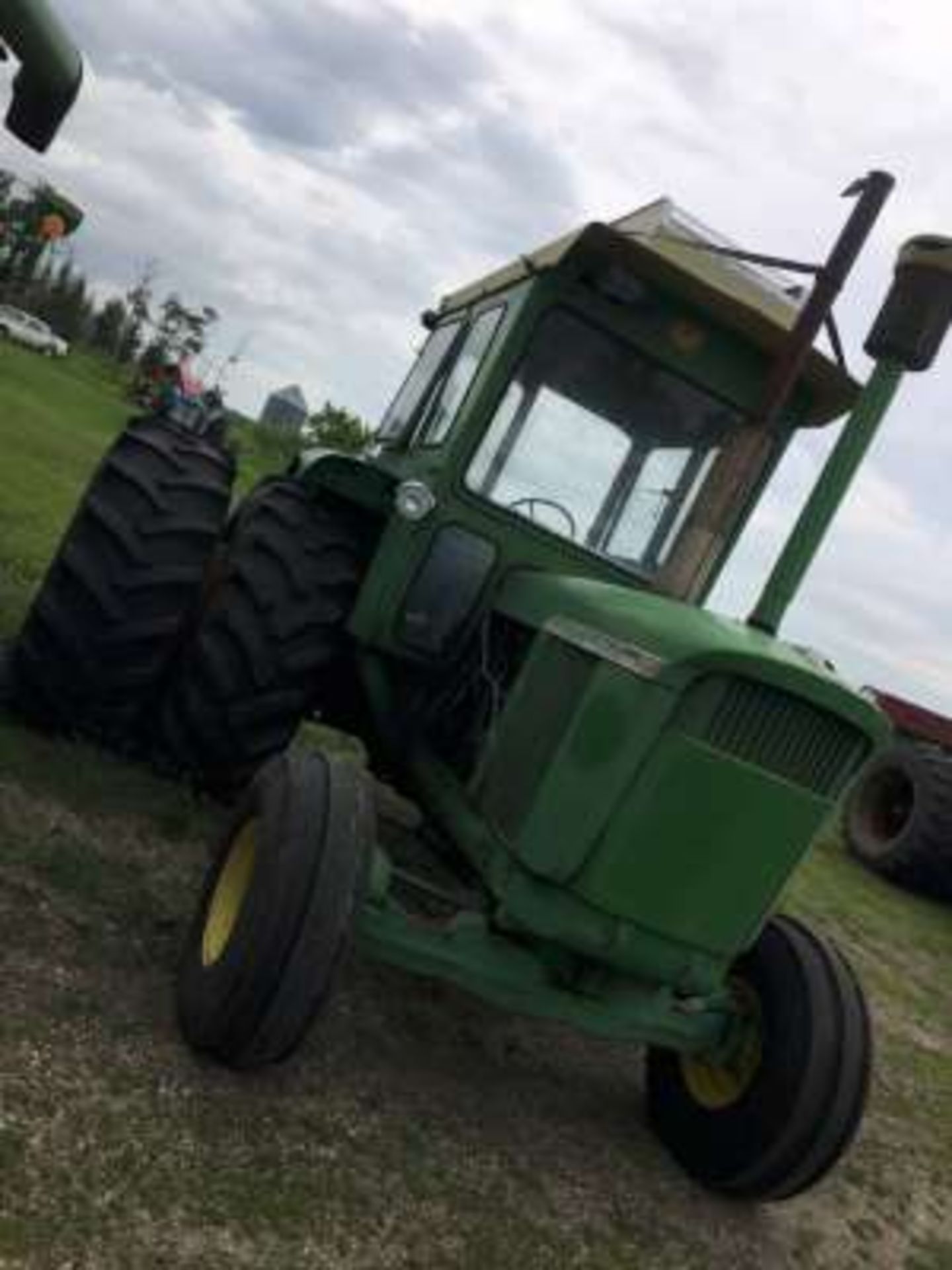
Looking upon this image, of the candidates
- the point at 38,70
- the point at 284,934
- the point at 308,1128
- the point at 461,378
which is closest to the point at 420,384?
the point at 461,378

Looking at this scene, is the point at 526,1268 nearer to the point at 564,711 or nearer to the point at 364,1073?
the point at 364,1073

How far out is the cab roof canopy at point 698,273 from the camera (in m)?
4.93

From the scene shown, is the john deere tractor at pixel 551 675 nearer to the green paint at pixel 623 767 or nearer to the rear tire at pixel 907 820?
the green paint at pixel 623 767

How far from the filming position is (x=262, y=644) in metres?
5.14

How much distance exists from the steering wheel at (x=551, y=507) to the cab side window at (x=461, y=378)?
0.40 meters

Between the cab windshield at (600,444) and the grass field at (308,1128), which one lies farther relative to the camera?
the cab windshield at (600,444)

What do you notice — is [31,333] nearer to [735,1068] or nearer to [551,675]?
[551,675]

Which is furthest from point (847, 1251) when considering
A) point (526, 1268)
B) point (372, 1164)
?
point (372, 1164)

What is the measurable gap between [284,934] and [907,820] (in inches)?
420

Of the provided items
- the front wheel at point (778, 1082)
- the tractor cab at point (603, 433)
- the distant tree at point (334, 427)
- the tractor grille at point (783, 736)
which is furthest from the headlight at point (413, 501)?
the distant tree at point (334, 427)

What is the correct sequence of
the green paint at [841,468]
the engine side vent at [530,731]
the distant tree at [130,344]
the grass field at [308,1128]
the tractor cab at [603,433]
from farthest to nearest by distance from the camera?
1. the distant tree at [130,344]
2. the tractor cab at [603,433]
3. the green paint at [841,468]
4. the engine side vent at [530,731]
5. the grass field at [308,1128]

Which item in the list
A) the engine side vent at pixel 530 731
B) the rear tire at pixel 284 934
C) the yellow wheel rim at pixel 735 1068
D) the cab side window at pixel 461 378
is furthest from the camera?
the cab side window at pixel 461 378

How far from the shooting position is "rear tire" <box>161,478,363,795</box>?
17.0 feet

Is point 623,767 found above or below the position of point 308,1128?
above
